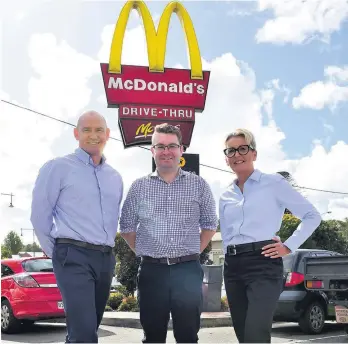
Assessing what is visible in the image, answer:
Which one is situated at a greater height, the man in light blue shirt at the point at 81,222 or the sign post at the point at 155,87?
the sign post at the point at 155,87

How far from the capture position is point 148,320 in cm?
409

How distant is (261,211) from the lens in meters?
4.22

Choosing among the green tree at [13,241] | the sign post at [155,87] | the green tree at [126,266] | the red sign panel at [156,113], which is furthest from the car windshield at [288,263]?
the green tree at [13,241]

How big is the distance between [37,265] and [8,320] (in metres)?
1.01

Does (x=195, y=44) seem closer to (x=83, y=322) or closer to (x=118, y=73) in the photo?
(x=118, y=73)

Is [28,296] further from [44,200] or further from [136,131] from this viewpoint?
[44,200]

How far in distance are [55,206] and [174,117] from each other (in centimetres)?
924

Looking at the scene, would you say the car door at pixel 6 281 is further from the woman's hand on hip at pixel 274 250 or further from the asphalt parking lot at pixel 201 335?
the woman's hand on hip at pixel 274 250

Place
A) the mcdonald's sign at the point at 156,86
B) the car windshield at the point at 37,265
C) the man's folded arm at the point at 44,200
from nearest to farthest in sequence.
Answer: the man's folded arm at the point at 44,200 → the car windshield at the point at 37,265 → the mcdonald's sign at the point at 156,86

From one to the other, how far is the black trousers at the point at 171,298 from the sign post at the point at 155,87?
8779 mm

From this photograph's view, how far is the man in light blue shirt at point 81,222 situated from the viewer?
12.8 ft

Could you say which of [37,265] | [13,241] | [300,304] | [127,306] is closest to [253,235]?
[300,304]

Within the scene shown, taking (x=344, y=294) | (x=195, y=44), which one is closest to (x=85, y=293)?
(x=344, y=294)

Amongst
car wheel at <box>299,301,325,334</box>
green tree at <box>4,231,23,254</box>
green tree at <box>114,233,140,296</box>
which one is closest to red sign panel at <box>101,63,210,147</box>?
car wheel at <box>299,301,325,334</box>
